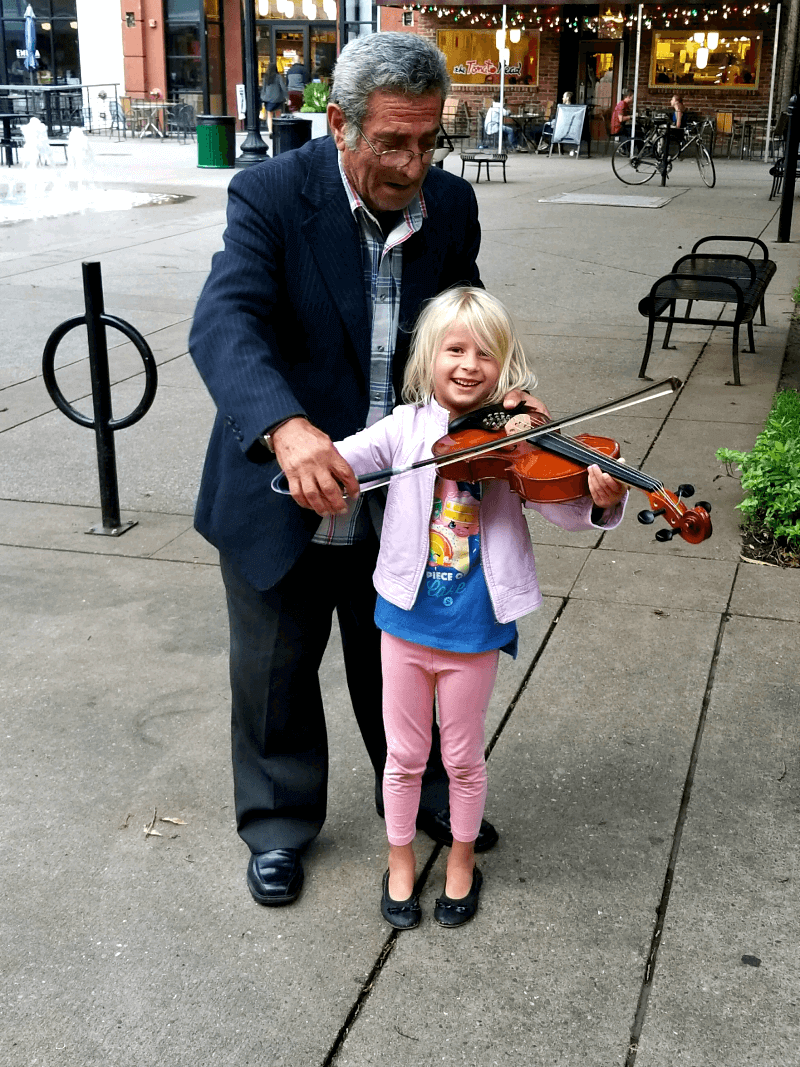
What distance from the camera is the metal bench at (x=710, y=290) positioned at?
7418mm

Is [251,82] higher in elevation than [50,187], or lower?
higher

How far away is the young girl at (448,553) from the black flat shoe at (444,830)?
36 centimetres

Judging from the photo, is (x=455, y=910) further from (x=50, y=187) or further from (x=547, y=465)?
(x=50, y=187)

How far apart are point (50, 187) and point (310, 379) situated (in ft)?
58.4

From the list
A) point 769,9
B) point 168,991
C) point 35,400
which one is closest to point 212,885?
point 168,991

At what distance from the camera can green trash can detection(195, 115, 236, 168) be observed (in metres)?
21.6

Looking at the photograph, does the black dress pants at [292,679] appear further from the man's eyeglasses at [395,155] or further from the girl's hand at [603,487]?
the man's eyeglasses at [395,155]

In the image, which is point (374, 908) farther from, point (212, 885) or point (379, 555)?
point (379, 555)

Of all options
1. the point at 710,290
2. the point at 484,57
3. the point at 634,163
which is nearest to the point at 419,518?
the point at 710,290

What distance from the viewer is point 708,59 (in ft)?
95.8

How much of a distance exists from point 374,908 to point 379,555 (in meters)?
0.87

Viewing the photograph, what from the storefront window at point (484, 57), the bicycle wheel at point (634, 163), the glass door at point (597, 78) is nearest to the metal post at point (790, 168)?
the bicycle wheel at point (634, 163)

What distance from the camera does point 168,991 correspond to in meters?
2.53

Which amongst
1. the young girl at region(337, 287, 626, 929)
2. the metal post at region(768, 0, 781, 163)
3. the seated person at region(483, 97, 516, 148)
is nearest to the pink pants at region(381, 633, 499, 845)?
the young girl at region(337, 287, 626, 929)
